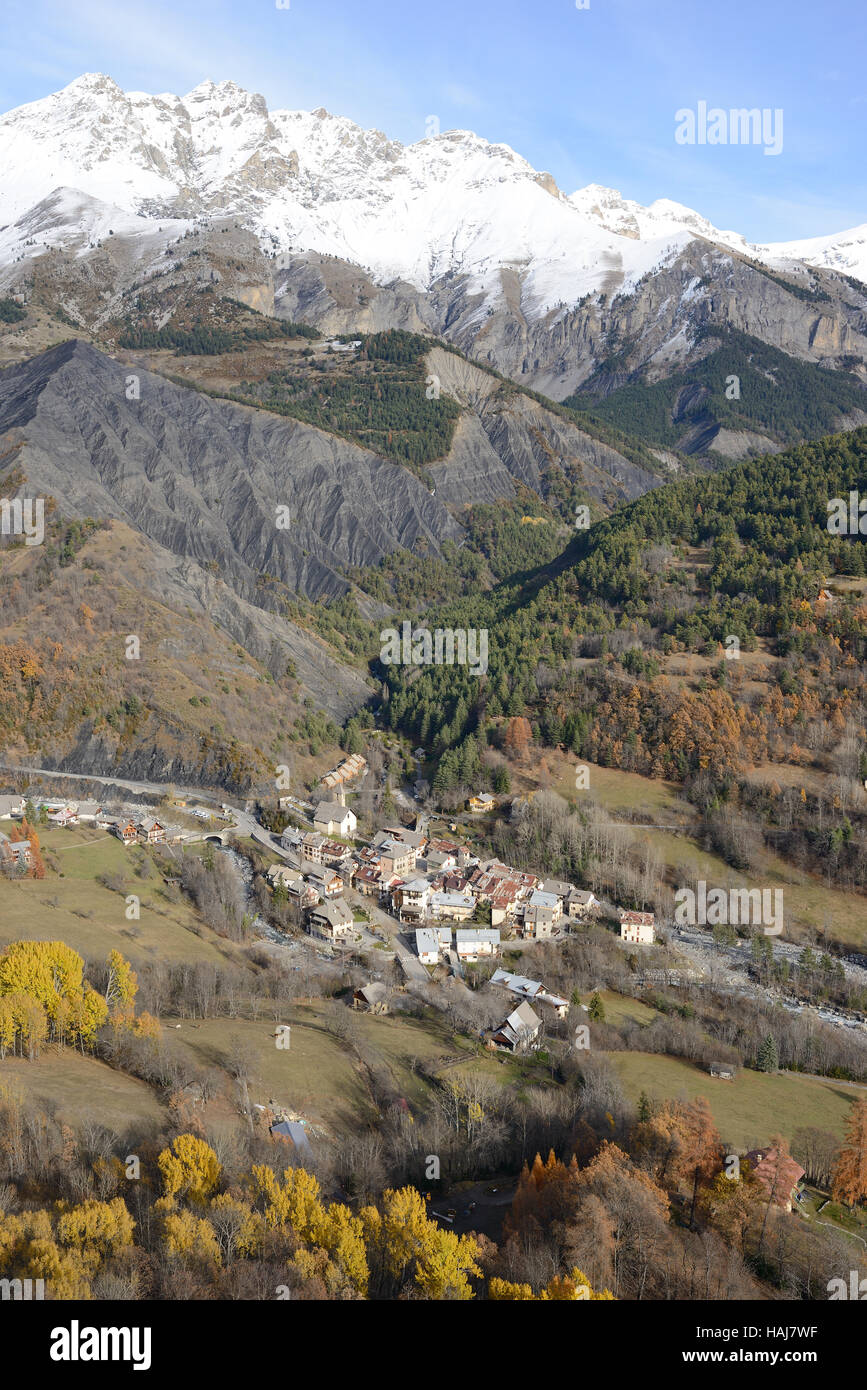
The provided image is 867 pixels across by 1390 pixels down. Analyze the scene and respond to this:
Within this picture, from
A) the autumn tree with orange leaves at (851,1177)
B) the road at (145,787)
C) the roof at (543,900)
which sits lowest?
the autumn tree with orange leaves at (851,1177)

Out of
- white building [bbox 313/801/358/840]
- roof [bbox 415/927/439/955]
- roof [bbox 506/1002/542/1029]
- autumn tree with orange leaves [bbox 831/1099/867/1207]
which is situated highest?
white building [bbox 313/801/358/840]

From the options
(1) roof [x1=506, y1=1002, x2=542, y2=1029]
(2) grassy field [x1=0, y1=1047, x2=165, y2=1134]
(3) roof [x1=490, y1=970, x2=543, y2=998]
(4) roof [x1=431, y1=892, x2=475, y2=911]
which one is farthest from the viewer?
(4) roof [x1=431, y1=892, x2=475, y2=911]

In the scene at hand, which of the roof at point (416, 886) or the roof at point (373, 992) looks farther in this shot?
the roof at point (416, 886)

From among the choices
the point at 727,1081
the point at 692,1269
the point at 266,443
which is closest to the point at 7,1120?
the point at 692,1269

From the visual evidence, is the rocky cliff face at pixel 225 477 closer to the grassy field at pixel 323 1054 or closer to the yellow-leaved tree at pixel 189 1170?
the grassy field at pixel 323 1054

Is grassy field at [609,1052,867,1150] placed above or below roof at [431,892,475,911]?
below

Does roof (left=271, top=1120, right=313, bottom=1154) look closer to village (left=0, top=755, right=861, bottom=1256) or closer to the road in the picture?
village (left=0, top=755, right=861, bottom=1256)

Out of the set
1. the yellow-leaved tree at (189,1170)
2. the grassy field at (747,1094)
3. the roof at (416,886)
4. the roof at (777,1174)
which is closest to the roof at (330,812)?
the roof at (416,886)

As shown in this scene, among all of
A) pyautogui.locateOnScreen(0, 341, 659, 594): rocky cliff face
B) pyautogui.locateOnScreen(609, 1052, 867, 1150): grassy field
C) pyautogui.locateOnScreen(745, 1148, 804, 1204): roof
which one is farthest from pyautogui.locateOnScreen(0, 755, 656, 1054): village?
pyautogui.locateOnScreen(0, 341, 659, 594): rocky cliff face
